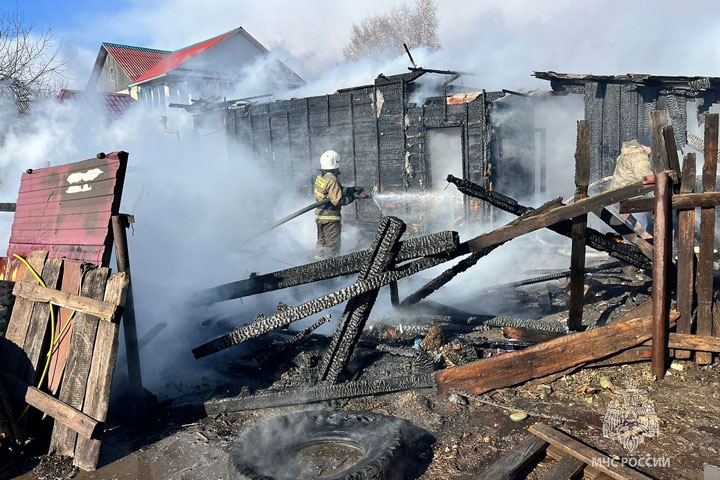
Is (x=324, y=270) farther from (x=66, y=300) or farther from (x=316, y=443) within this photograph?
(x=66, y=300)

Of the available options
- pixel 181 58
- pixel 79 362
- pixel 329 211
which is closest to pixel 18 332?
pixel 79 362

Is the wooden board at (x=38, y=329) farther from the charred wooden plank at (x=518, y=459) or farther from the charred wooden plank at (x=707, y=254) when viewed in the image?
the charred wooden plank at (x=707, y=254)

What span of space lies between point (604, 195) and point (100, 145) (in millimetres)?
16012

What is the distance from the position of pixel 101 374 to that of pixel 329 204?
5.65m

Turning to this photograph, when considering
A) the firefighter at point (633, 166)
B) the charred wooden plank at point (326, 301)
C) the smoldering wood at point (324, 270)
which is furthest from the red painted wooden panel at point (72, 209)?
the firefighter at point (633, 166)

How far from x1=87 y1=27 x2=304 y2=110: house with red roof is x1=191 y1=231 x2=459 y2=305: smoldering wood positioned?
22.7 metres

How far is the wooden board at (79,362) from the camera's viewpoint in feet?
13.1

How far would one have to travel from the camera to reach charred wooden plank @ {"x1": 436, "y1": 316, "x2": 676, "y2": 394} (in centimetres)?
450

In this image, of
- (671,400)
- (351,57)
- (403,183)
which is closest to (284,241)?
(403,183)

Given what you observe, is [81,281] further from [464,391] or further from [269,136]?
[269,136]

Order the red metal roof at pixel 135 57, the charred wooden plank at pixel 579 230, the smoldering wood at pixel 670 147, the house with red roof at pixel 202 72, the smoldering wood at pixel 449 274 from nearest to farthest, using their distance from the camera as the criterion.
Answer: the smoldering wood at pixel 670 147, the charred wooden plank at pixel 579 230, the smoldering wood at pixel 449 274, the house with red roof at pixel 202 72, the red metal roof at pixel 135 57

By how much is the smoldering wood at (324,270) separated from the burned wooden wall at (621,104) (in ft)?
31.0

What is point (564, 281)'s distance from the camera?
8.16 meters

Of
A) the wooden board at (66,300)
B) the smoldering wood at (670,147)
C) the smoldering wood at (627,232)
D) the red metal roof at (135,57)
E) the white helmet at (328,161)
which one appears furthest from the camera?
the red metal roof at (135,57)
